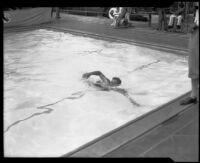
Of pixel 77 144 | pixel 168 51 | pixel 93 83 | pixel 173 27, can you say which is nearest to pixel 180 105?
pixel 77 144

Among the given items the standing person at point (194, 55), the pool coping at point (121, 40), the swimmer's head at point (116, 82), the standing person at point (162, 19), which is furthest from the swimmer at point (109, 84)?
the standing person at point (162, 19)

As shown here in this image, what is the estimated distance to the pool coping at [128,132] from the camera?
2.15 metres

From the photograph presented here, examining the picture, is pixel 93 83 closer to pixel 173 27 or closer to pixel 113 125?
pixel 113 125

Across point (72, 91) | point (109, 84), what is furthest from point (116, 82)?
point (72, 91)

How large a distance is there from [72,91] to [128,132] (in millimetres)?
1629

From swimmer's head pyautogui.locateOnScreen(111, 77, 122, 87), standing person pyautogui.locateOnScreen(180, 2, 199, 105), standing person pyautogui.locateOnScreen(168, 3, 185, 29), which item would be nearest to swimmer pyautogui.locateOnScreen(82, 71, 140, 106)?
swimmer's head pyautogui.locateOnScreen(111, 77, 122, 87)

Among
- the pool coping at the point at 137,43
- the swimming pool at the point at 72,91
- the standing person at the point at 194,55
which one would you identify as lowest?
the swimming pool at the point at 72,91

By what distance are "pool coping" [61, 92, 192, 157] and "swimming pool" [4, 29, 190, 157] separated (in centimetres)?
11

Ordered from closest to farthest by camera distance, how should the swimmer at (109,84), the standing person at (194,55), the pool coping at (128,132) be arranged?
the standing person at (194,55)
the pool coping at (128,132)
the swimmer at (109,84)

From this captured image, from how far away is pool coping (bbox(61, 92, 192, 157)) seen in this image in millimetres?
2146

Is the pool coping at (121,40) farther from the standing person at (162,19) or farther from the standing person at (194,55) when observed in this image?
the standing person at (194,55)

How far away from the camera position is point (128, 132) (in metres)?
2.42

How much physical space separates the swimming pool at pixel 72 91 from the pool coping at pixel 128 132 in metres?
0.11

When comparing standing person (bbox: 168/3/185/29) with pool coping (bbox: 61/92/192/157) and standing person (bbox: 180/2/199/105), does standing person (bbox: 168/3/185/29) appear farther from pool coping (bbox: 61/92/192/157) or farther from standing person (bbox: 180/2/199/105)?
standing person (bbox: 180/2/199/105)
